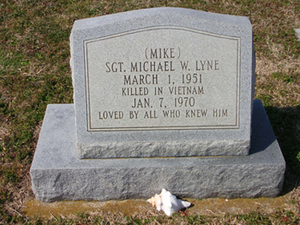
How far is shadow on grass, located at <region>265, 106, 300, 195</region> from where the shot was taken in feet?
12.8

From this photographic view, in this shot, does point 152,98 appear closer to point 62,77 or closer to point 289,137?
point 289,137

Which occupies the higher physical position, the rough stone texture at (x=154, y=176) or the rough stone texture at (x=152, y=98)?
the rough stone texture at (x=152, y=98)

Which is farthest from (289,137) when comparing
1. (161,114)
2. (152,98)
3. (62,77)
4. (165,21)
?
(62,77)

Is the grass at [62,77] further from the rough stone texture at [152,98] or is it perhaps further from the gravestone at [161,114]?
the rough stone texture at [152,98]

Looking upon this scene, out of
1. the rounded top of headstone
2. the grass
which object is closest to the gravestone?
the rounded top of headstone

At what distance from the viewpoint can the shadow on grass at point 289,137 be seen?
3.89 meters

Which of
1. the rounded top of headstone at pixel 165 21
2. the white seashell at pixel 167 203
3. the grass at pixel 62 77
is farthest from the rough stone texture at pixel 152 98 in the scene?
the grass at pixel 62 77

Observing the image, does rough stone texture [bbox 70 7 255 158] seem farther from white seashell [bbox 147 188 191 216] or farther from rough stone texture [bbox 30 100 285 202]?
white seashell [bbox 147 188 191 216]

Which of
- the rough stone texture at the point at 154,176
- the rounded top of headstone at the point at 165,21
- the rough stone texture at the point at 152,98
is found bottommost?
the rough stone texture at the point at 154,176

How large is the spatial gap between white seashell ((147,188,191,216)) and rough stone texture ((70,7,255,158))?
379 millimetres

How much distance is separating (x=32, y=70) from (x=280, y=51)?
388 cm

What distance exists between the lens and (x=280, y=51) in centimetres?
611

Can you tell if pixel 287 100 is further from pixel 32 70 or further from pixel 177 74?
pixel 32 70

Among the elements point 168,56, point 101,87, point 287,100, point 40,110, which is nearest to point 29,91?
point 40,110
